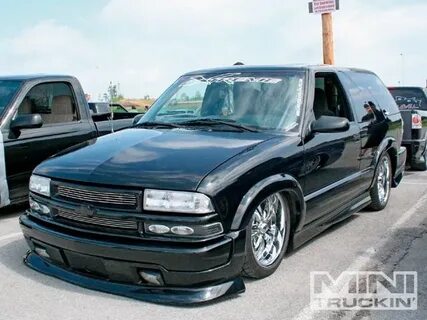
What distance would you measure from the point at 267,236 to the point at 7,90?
397cm

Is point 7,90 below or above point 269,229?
above

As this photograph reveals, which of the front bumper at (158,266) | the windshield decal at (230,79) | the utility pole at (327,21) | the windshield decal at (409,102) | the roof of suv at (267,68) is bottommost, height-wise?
the front bumper at (158,266)

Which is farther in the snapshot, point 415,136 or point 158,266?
point 415,136

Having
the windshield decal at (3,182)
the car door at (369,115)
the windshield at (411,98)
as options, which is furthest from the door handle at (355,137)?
the windshield at (411,98)

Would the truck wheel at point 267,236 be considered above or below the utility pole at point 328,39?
below

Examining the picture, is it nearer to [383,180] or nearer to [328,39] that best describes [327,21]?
[328,39]

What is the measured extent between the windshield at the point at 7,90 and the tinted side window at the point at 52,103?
15 cm

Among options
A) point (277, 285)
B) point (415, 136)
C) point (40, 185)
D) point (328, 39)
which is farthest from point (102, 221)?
point (328, 39)

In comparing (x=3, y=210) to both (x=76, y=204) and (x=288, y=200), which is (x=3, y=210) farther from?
(x=288, y=200)

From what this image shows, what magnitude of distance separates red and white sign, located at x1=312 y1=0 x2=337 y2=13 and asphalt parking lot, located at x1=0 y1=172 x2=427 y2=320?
20.8 feet

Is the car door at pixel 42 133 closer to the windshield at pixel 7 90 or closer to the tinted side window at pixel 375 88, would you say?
the windshield at pixel 7 90

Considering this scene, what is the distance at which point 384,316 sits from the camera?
3.43 metres

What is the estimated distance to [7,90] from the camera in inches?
248

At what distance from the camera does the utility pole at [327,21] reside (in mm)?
10859
